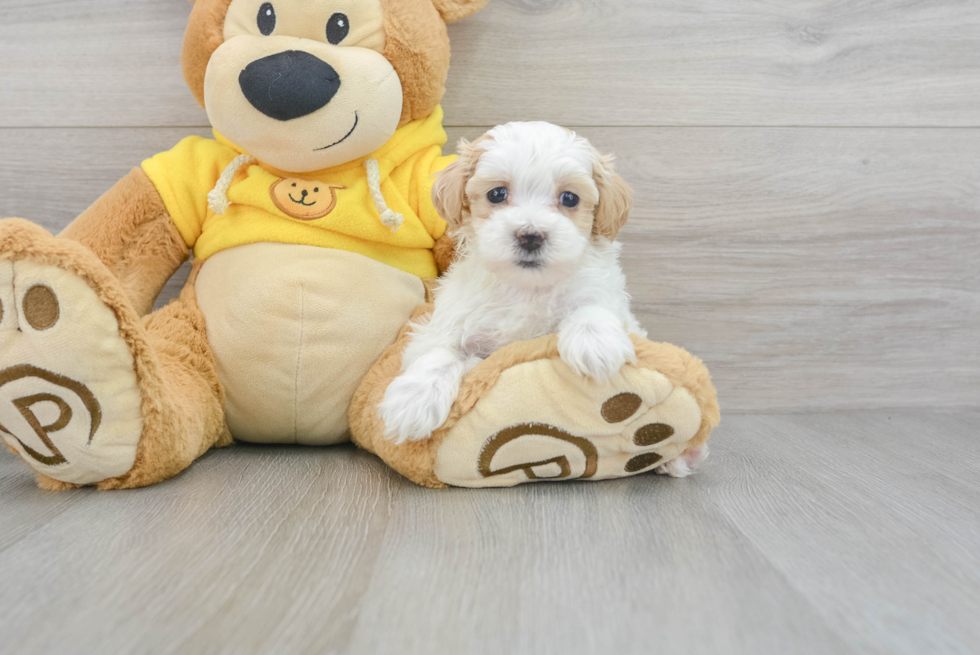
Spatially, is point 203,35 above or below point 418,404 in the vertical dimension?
above

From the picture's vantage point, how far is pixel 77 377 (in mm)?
825

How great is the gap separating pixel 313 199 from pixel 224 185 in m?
0.15

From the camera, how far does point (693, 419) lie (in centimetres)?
88

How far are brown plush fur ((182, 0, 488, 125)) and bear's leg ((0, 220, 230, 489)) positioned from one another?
0.42m

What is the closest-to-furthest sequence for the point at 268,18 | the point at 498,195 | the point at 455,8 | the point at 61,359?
the point at 61,359, the point at 498,195, the point at 268,18, the point at 455,8

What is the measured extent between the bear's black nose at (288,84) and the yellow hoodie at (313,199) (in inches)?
6.1

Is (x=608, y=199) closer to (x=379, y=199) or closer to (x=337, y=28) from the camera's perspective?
(x=379, y=199)

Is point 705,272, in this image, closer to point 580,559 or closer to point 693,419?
point 693,419

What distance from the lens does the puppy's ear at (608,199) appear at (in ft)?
3.05

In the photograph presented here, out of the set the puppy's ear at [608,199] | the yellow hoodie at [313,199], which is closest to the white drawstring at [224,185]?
the yellow hoodie at [313,199]

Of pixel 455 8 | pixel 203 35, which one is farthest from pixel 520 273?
pixel 203 35

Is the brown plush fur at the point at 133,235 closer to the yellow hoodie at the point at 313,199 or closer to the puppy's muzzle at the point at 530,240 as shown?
the yellow hoodie at the point at 313,199

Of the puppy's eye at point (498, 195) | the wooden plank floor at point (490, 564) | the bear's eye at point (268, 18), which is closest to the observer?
the wooden plank floor at point (490, 564)

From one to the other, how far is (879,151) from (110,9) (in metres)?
1.58
